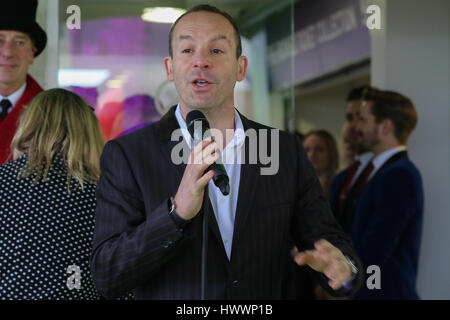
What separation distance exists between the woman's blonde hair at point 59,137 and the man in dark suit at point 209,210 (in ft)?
2.49

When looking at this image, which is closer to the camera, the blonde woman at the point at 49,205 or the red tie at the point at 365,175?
the blonde woman at the point at 49,205

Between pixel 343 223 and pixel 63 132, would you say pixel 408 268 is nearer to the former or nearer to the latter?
pixel 343 223

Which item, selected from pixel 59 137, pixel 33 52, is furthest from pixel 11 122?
pixel 59 137

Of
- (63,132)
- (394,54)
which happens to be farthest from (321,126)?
(63,132)

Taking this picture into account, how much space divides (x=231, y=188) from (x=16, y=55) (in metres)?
2.04

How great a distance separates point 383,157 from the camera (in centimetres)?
442

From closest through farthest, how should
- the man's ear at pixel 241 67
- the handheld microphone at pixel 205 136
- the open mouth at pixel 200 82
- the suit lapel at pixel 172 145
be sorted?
1. the handheld microphone at pixel 205 136
2. the suit lapel at pixel 172 145
3. the open mouth at pixel 200 82
4. the man's ear at pixel 241 67

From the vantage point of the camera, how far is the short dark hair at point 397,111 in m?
4.43

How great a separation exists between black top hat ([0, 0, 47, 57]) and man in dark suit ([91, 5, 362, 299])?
1.66m

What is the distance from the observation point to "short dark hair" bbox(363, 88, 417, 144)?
4.43 metres

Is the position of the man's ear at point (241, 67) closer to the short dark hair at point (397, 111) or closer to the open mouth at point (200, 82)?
the open mouth at point (200, 82)

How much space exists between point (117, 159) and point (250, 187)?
43cm

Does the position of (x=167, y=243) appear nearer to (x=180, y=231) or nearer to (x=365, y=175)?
(x=180, y=231)

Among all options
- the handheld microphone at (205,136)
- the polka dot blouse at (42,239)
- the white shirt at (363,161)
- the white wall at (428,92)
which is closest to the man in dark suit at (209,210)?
the handheld microphone at (205,136)
